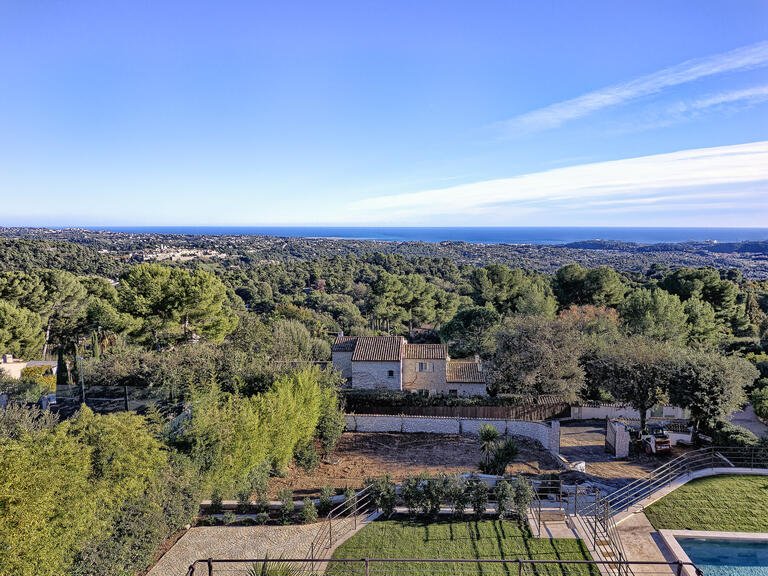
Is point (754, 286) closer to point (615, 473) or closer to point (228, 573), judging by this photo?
point (615, 473)

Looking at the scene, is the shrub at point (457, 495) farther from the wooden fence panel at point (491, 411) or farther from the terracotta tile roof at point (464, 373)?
the terracotta tile roof at point (464, 373)

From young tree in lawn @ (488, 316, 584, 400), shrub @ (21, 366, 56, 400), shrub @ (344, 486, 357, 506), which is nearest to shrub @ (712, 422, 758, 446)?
young tree in lawn @ (488, 316, 584, 400)

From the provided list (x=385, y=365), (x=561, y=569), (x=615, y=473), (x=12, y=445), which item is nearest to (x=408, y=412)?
(x=385, y=365)

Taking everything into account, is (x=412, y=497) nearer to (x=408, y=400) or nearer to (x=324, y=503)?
(x=324, y=503)

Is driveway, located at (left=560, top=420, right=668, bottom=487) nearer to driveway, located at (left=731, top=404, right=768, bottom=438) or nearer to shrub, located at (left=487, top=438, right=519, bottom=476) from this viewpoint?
shrub, located at (left=487, top=438, right=519, bottom=476)

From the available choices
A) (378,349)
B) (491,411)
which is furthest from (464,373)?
(378,349)
